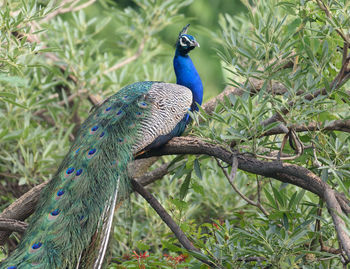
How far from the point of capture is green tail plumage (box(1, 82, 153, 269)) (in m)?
1.86

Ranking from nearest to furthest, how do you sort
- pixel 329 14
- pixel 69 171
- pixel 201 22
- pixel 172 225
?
pixel 329 14
pixel 172 225
pixel 69 171
pixel 201 22

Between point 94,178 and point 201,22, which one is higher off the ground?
point 94,178

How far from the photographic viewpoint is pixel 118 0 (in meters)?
6.44

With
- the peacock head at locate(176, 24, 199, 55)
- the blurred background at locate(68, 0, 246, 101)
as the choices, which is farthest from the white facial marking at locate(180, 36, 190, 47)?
the blurred background at locate(68, 0, 246, 101)

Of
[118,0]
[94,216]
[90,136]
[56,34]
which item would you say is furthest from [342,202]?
[118,0]

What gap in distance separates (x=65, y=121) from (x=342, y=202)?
2.01m

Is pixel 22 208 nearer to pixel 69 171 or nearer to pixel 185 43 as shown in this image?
pixel 69 171

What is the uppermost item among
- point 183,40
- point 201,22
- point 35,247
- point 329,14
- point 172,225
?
point 329,14

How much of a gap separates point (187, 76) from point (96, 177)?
108cm

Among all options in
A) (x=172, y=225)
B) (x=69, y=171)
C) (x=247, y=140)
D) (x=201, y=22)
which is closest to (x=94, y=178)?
(x=69, y=171)

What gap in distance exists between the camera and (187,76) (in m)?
2.99

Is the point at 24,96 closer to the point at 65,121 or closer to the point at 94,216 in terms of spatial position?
the point at 65,121

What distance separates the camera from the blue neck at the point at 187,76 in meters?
2.96

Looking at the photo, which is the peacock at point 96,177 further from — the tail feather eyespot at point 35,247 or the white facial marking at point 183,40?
the white facial marking at point 183,40
